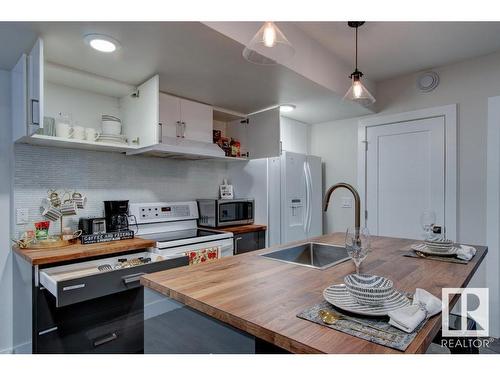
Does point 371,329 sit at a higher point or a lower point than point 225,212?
lower

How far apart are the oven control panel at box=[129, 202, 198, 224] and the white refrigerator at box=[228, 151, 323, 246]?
2.01ft

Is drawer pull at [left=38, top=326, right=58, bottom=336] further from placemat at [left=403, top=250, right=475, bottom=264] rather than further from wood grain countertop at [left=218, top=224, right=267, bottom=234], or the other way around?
placemat at [left=403, top=250, right=475, bottom=264]

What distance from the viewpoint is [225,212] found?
9.32 feet

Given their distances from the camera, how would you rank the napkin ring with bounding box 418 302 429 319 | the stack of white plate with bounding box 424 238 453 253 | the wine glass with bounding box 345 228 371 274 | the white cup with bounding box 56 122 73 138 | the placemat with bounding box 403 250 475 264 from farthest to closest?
the white cup with bounding box 56 122 73 138
the stack of white plate with bounding box 424 238 453 253
the placemat with bounding box 403 250 475 264
the wine glass with bounding box 345 228 371 274
the napkin ring with bounding box 418 302 429 319

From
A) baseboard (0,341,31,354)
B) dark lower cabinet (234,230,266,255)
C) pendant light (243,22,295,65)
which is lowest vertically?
baseboard (0,341,31,354)

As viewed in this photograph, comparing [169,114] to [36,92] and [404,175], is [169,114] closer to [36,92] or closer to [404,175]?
[36,92]

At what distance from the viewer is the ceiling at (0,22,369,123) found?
60.7 inches

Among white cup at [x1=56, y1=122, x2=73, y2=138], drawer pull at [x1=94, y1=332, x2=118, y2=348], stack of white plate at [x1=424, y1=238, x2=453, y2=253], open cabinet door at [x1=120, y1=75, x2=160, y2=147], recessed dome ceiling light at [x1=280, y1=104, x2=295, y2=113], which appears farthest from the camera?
recessed dome ceiling light at [x1=280, y1=104, x2=295, y2=113]

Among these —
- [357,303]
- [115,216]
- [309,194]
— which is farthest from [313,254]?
[115,216]

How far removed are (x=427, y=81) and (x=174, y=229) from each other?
2.77 metres

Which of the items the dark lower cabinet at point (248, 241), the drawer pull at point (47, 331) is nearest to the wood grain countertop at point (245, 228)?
the dark lower cabinet at point (248, 241)

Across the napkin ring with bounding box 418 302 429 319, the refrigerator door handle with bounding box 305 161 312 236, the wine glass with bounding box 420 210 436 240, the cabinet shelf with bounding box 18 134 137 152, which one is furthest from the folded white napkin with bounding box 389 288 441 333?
the refrigerator door handle with bounding box 305 161 312 236

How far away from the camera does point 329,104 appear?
2.89 meters
